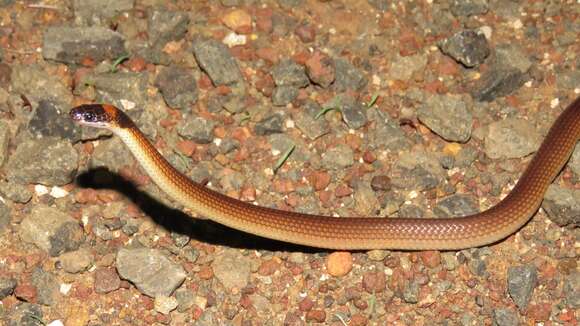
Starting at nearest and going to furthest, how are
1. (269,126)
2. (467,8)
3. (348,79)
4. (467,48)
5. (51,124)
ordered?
(51,124), (269,126), (348,79), (467,48), (467,8)

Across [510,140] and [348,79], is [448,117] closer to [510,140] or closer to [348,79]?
[510,140]

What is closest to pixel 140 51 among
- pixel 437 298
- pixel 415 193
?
pixel 415 193

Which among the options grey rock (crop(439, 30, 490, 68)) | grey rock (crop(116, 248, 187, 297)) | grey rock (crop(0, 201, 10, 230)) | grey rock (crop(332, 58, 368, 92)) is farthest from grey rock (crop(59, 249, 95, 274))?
grey rock (crop(439, 30, 490, 68))

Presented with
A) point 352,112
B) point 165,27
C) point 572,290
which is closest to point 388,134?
point 352,112

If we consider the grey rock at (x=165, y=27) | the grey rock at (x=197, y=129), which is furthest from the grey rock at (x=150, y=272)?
the grey rock at (x=165, y=27)

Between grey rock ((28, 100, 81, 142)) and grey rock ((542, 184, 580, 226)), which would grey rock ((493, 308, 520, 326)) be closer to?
grey rock ((542, 184, 580, 226))

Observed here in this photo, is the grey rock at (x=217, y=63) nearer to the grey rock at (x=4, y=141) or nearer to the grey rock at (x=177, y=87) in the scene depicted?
the grey rock at (x=177, y=87)

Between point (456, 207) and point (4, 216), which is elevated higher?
point (456, 207)
